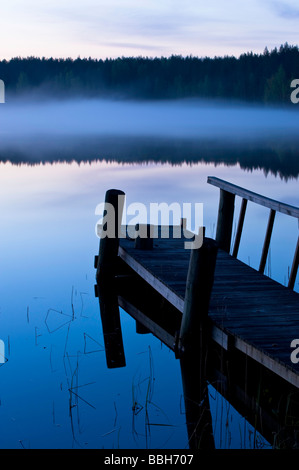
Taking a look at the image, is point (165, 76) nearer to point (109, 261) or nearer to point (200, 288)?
point (109, 261)

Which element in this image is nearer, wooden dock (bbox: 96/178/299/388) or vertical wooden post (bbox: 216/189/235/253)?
wooden dock (bbox: 96/178/299/388)

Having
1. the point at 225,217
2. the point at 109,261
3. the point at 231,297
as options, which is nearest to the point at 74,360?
the point at 231,297

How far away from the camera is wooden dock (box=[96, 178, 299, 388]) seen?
5.52 m

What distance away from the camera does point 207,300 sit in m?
6.24

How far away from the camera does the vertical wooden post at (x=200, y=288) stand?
243 inches

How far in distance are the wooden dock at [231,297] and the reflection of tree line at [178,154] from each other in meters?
19.0

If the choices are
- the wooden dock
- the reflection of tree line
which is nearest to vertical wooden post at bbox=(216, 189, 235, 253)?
the wooden dock

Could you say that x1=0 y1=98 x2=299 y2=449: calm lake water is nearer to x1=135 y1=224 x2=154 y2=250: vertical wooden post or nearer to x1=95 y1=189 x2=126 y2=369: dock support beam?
x1=95 y1=189 x2=126 y2=369: dock support beam

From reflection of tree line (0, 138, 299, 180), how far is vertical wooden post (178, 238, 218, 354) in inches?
856

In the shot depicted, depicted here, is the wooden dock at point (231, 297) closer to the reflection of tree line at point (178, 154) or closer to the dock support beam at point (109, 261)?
the dock support beam at point (109, 261)

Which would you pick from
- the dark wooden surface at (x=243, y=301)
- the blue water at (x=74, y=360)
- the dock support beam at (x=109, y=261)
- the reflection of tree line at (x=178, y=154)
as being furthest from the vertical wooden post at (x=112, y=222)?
the reflection of tree line at (x=178, y=154)
